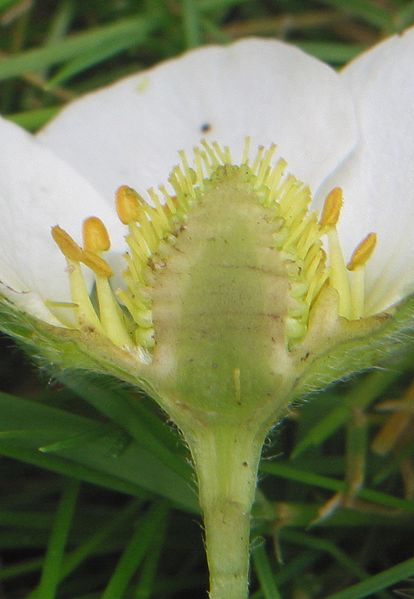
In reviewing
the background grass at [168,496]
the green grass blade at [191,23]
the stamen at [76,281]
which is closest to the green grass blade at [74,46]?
the green grass blade at [191,23]

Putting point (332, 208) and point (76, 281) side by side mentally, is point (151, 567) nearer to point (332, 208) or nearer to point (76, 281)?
point (76, 281)

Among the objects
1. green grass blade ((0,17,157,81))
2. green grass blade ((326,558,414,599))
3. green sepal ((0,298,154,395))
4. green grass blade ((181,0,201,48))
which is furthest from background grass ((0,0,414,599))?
green grass blade ((181,0,201,48))

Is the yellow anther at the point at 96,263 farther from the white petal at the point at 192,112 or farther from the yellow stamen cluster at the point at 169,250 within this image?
the white petal at the point at 192,112

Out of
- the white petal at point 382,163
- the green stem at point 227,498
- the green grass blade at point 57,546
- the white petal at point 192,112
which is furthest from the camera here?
the white petal at point 192,112

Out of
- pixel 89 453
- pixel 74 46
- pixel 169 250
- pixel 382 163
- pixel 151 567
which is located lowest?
pixel 151 567

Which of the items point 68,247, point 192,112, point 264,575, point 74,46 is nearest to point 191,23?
point 74,46

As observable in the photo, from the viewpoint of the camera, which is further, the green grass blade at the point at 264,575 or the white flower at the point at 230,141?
the white flower at the point at 230,141
